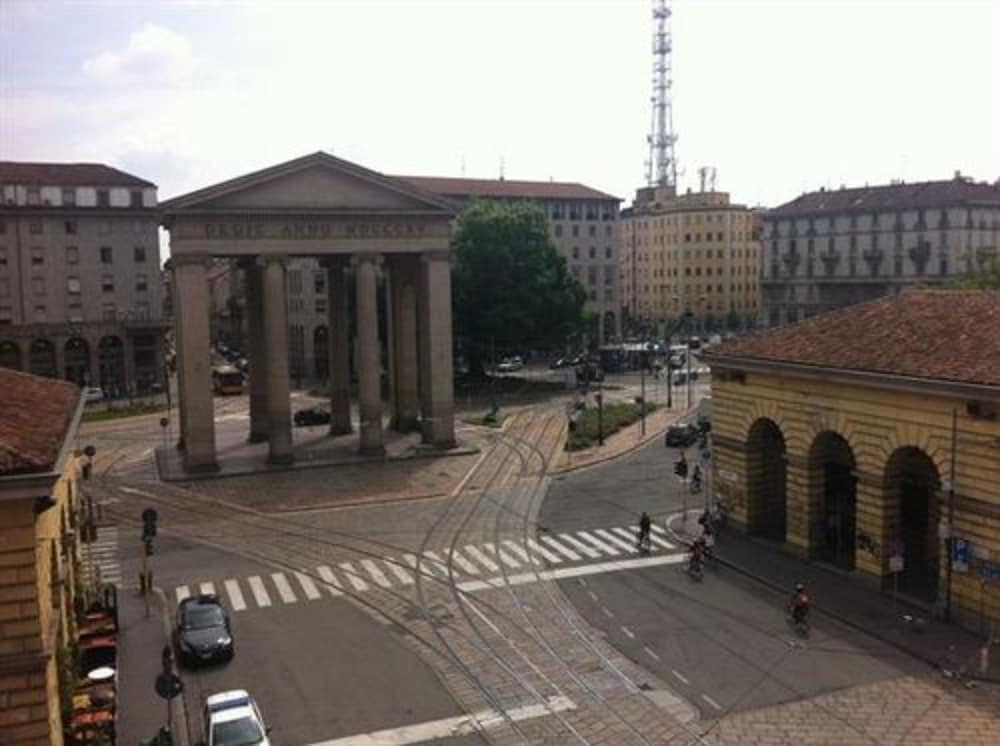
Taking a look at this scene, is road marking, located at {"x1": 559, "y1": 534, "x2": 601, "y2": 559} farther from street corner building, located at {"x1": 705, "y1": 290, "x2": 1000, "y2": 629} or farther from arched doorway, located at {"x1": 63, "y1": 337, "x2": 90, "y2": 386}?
arched doorway, located at {"x1": 63, "y1": 337, "x2": 90, "y2": 386}

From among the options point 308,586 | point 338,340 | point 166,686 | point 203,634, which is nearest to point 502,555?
point 308,586

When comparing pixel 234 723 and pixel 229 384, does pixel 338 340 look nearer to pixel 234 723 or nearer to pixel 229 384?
pixel 229 384

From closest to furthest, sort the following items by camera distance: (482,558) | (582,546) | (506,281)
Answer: (482,558) < (582,546) < (506,281)

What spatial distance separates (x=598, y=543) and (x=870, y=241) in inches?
3846

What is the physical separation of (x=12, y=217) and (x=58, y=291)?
7.98 meters

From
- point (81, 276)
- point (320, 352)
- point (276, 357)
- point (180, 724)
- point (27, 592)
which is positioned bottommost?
point (180, 724)

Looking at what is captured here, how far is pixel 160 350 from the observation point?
104188 millimetres

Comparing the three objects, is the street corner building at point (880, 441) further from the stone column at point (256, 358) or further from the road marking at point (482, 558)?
the stone column at point (256, 358)

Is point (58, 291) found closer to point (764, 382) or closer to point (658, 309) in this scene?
point (764, 382)

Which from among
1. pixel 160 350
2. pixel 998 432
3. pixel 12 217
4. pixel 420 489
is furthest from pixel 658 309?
pixel 998 432

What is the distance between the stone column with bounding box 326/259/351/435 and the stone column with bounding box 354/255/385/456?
6227 mm

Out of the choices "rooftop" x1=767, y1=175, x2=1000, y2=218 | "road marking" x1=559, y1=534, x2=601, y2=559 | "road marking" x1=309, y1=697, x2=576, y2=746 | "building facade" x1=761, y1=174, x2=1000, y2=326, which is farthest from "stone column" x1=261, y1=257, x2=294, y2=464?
"rooftop" x1=767, y1=175, x2=1000, y2=218

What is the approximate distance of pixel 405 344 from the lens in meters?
70.8

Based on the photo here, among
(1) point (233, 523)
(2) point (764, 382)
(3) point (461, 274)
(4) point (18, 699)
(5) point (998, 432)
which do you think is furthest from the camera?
(3) point (461, 274)
